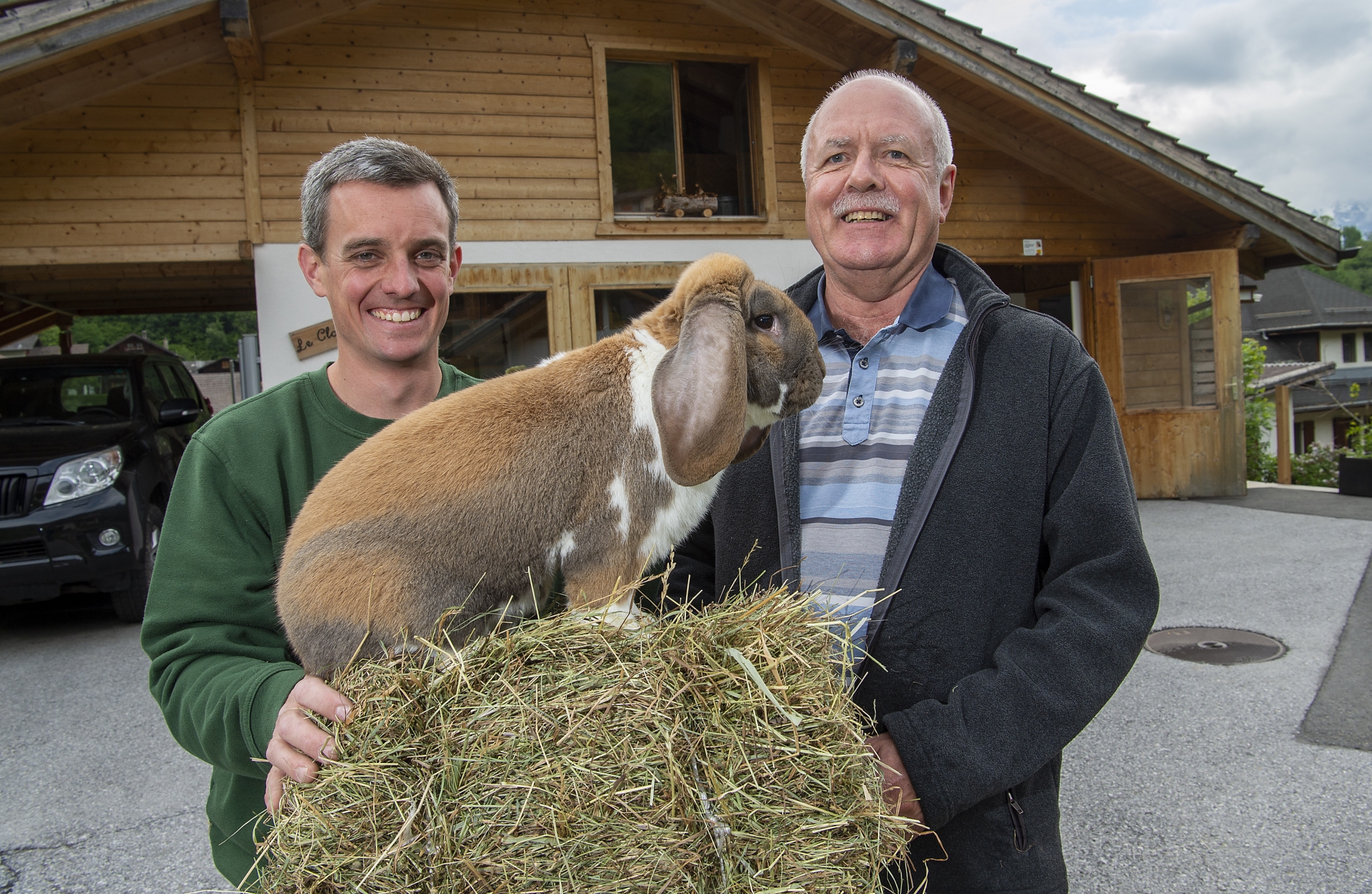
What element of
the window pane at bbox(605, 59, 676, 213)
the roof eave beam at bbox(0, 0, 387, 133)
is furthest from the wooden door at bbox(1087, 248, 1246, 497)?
the roof eave beam at bbox(0, 0, 387, 133)

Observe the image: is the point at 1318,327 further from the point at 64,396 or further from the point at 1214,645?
the point at 64,396

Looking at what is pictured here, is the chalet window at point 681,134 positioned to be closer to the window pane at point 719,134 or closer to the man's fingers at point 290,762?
the window pane at point 719,134

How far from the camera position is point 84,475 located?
7.95 m

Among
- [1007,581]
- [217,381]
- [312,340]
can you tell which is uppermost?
[217,381]

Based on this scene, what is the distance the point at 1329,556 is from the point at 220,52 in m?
13.9

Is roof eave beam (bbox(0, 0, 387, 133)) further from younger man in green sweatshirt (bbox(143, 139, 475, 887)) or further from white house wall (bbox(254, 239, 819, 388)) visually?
younger man in green sweatshirt (bbox(143, 139, 475, 887))

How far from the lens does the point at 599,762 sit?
4.43ft

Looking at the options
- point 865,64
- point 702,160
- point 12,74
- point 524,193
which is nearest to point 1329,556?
point 865,64

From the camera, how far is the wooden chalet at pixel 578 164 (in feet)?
29.6

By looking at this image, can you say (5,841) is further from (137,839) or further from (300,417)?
(300,417)

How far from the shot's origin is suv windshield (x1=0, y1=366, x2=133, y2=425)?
880cm

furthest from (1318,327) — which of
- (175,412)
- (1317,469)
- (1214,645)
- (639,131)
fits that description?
(175,412)

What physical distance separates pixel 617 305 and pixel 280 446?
906 centimetres

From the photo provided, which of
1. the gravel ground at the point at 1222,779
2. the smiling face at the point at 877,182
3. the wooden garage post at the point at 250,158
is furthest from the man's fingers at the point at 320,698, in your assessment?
the wooden garage post at the point at 250,158
